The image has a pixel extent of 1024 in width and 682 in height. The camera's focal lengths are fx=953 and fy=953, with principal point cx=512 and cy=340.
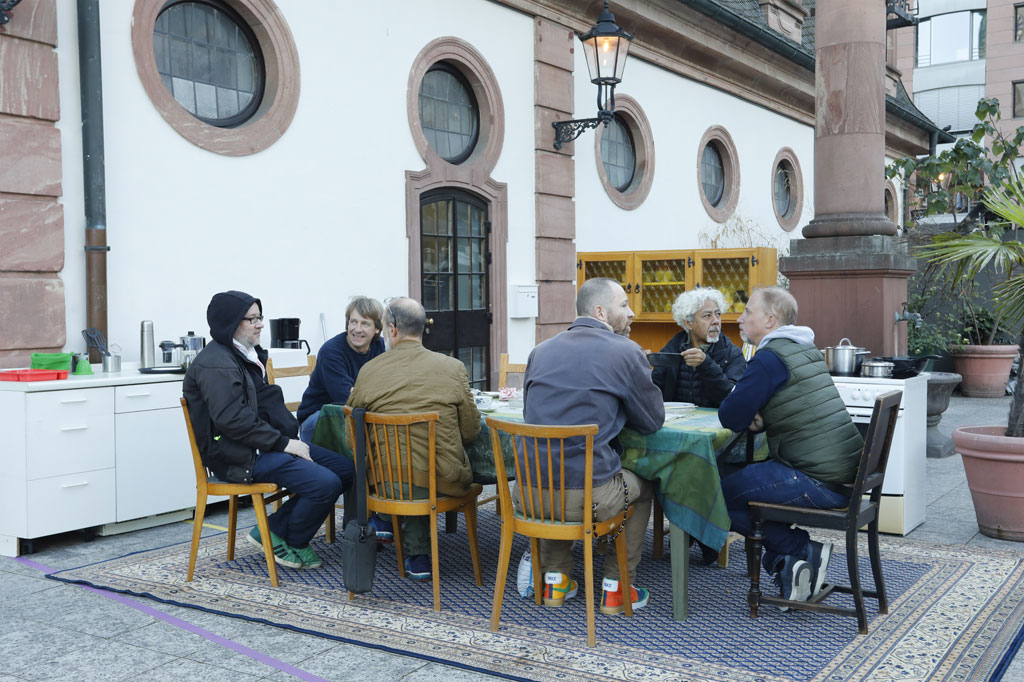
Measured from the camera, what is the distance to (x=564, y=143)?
10430mm

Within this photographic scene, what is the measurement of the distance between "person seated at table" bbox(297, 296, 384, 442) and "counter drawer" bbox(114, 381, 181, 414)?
0.86 metres

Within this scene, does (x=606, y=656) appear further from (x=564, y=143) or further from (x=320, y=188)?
(x=564, y=143)

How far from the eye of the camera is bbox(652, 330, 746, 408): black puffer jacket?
5168mm

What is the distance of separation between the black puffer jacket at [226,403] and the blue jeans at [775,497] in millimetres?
2268

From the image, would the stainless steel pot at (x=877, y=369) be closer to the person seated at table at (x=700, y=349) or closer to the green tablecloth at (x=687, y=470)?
the person seated at table at (x=700, y=349)

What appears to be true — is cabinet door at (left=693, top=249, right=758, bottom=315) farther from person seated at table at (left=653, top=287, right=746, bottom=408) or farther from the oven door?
person seated at table at (left=653, top=287, right=746, bottom=408)

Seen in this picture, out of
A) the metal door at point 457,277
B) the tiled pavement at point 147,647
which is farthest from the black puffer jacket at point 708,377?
the metal door at point 457,277

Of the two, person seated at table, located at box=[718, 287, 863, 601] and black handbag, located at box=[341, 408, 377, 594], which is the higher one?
person seated at table, located at box=[718, 287, 863, 601]

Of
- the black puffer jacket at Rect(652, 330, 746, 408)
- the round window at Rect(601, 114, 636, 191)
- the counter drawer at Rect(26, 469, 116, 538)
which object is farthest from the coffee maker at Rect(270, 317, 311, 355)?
the round window at Rect(601, 114, 636, 191)

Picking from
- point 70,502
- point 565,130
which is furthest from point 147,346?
point 565,130

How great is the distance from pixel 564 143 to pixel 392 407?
6435mm

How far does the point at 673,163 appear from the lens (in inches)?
505

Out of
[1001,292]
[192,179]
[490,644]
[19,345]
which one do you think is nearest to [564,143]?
[192,179]

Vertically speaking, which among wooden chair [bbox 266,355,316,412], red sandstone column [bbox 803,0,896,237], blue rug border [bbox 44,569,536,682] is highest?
red sandstone column [bbox 803,0,896,237]
